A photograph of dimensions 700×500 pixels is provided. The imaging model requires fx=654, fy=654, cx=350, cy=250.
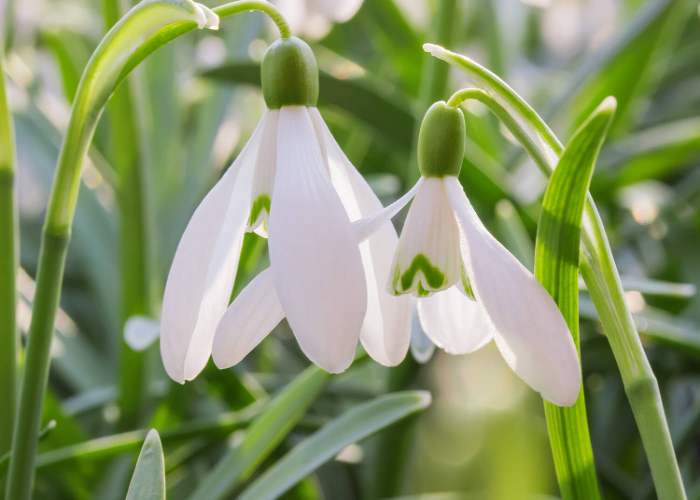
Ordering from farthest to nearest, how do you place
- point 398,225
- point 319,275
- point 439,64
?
1. point 398,225
2. point 439,64
3. point 319,275

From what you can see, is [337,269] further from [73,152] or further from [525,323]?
[73,152]

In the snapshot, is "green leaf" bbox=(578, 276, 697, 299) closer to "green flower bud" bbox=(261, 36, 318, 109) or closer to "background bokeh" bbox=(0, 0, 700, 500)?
"background bokeh" bbox=(0, 0, 700, 500)

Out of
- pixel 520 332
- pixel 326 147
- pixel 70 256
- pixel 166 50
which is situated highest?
pixel 166 50

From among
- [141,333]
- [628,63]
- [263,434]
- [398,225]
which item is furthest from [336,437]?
[628,63]

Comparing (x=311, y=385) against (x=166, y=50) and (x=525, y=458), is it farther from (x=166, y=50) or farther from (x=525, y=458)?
(x=166, y=50)

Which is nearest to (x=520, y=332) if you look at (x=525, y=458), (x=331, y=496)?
(x=525, y=458)

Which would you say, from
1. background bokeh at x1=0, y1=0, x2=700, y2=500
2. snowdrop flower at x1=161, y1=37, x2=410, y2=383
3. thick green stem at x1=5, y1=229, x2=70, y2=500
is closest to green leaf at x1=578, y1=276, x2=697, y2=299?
background bokeh at x1=0, y1=0, x2=700, y2=500
